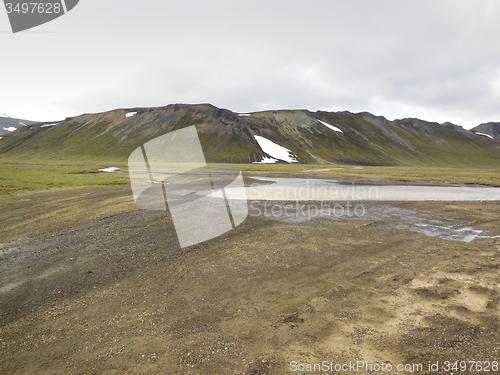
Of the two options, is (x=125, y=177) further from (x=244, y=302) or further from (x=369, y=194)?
(x=244, y=302)

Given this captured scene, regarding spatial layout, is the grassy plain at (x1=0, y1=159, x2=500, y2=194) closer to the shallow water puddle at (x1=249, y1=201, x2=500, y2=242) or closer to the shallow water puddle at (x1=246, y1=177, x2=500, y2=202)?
the shallow water puddle at (x1=246, y1=177, x2=500, y2=202)

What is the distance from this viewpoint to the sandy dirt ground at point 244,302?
18.9ft

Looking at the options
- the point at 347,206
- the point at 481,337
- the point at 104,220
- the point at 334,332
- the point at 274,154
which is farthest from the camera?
the point at 274,154

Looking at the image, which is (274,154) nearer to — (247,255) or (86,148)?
(86,148)

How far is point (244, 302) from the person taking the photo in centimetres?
798

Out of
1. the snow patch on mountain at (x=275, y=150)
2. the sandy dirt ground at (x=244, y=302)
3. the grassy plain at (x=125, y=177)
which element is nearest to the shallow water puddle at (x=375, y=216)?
the sandy dirt ground at (x=244, y=302)

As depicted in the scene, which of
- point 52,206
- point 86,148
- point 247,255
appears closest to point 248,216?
point 247,255

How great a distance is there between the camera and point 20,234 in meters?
16.0

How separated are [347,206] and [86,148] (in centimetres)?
19291

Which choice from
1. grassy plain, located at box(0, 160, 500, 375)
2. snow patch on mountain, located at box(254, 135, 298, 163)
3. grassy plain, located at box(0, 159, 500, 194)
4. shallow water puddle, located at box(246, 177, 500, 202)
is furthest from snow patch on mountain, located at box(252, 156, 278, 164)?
grassy plain, located at box(0, 160, 500, 375)

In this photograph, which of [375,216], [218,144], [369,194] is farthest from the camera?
[218,144]

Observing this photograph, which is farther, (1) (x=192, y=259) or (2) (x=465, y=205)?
(2) (x=465, y=205)

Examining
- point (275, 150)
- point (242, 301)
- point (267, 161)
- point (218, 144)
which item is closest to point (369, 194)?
point (242, 301)

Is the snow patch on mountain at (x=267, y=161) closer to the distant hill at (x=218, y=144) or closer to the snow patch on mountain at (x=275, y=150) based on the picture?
the distant hill at (x=218, y=144)
